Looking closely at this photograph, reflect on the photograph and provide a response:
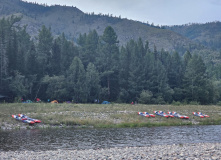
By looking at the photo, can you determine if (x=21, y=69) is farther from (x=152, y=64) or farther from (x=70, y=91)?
(x=152, y=64)

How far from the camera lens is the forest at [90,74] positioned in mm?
58141

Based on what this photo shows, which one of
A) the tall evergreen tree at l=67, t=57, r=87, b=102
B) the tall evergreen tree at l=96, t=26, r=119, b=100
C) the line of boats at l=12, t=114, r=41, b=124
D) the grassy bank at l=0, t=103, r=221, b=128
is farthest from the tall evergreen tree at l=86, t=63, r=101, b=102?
the line of boats at l=12, t=114, r=41, b=124

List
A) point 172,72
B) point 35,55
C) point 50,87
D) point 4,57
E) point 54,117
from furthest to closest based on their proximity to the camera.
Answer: point 172,72 → point 35,55 → point 50,87 → point 4,57 → point 54,117

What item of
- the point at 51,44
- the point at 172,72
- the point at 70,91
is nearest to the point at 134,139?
the point at 70,91

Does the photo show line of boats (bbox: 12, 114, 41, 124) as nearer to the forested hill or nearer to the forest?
the forest

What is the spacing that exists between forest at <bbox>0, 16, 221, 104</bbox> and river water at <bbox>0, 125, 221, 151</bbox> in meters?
30.0

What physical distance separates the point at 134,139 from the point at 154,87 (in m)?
45.0

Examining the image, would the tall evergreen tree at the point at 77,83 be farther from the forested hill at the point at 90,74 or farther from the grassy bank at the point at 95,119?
the grassy bank at the point at 95,119

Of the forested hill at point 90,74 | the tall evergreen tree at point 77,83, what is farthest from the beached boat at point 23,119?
the tall evergreen tree at point 77,83

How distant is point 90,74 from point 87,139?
3809cm

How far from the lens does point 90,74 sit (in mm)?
60969

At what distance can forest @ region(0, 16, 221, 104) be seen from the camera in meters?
58.1

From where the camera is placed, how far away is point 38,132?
26.6 meters

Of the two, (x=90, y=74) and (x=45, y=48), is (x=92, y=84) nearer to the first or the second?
(x=90, y=74)
